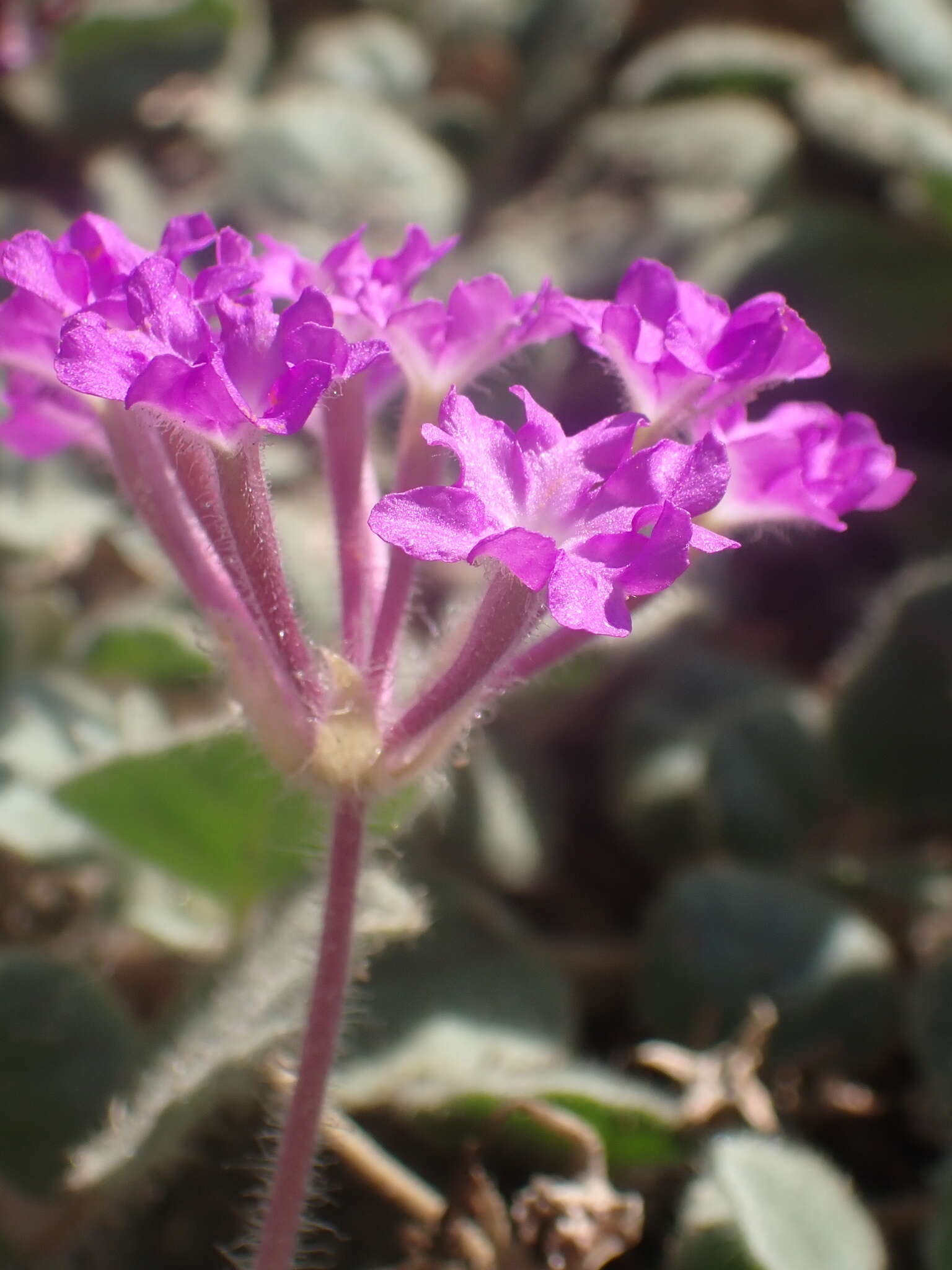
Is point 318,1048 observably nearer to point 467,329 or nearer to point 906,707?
point 467,329

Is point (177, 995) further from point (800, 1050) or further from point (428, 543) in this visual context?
point (428, 543)

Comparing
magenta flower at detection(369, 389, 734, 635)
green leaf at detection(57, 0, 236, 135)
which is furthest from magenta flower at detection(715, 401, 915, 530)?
A: green leaf at detection(57, 0, 236, 135)

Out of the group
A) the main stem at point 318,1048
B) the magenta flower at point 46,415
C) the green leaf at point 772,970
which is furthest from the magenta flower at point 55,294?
the green leaf at point 772,970

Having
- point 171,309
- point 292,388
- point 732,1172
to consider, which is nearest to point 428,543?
point 292,388

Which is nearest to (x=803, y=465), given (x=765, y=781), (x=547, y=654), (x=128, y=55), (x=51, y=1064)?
(x=547, y=654)

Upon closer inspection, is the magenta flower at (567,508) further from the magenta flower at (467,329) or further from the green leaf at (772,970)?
the green leaf at (772,970)

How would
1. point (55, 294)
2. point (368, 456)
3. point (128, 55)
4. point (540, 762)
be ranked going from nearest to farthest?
point (55, 294)
point (368, 456)
point (540, 762)
point (128, 55)

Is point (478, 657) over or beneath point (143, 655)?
over
